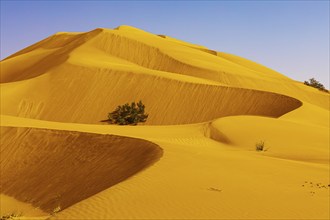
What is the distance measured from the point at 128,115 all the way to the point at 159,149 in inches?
667

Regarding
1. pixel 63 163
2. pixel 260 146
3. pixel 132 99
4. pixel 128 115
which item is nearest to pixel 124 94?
pixel 132 99

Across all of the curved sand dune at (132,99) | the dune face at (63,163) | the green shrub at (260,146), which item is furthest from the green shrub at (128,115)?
the green shrub at (260,146)

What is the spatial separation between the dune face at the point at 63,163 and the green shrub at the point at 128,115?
38.5 ft

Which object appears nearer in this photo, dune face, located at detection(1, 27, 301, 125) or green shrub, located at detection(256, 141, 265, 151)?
green shrub, located at detection(256, 141, 265, 151)

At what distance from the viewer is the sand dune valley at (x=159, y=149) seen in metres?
8.38

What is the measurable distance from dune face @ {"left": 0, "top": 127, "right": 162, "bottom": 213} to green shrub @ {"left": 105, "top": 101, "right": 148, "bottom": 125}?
11.7m

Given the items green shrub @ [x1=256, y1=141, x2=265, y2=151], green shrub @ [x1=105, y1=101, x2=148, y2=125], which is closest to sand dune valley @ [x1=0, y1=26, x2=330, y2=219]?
green shrub @ [x1=256, y1=141, x2=265, y2=151]

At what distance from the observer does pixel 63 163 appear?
15.3 metres

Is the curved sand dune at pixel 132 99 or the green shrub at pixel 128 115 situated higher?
the curved sand dune at pixel 132 99

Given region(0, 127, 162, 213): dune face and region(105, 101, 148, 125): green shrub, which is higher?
region(105, 101, 148, 125): green shrub

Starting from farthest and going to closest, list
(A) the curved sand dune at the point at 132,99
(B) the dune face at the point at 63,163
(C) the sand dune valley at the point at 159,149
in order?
1. (A) the curved sand dune at the point at 132,99
2. (B) the dune face at the point at 63,163
3. (C) the sand dune valley at the point at 159,149

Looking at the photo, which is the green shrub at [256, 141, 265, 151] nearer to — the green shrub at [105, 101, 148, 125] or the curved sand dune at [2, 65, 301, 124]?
the curved sand dune at [2, 65, 301, 124]

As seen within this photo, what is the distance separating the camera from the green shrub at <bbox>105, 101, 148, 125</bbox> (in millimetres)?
29594

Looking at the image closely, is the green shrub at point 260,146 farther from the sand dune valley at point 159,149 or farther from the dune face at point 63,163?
the dune face at point 63,163
